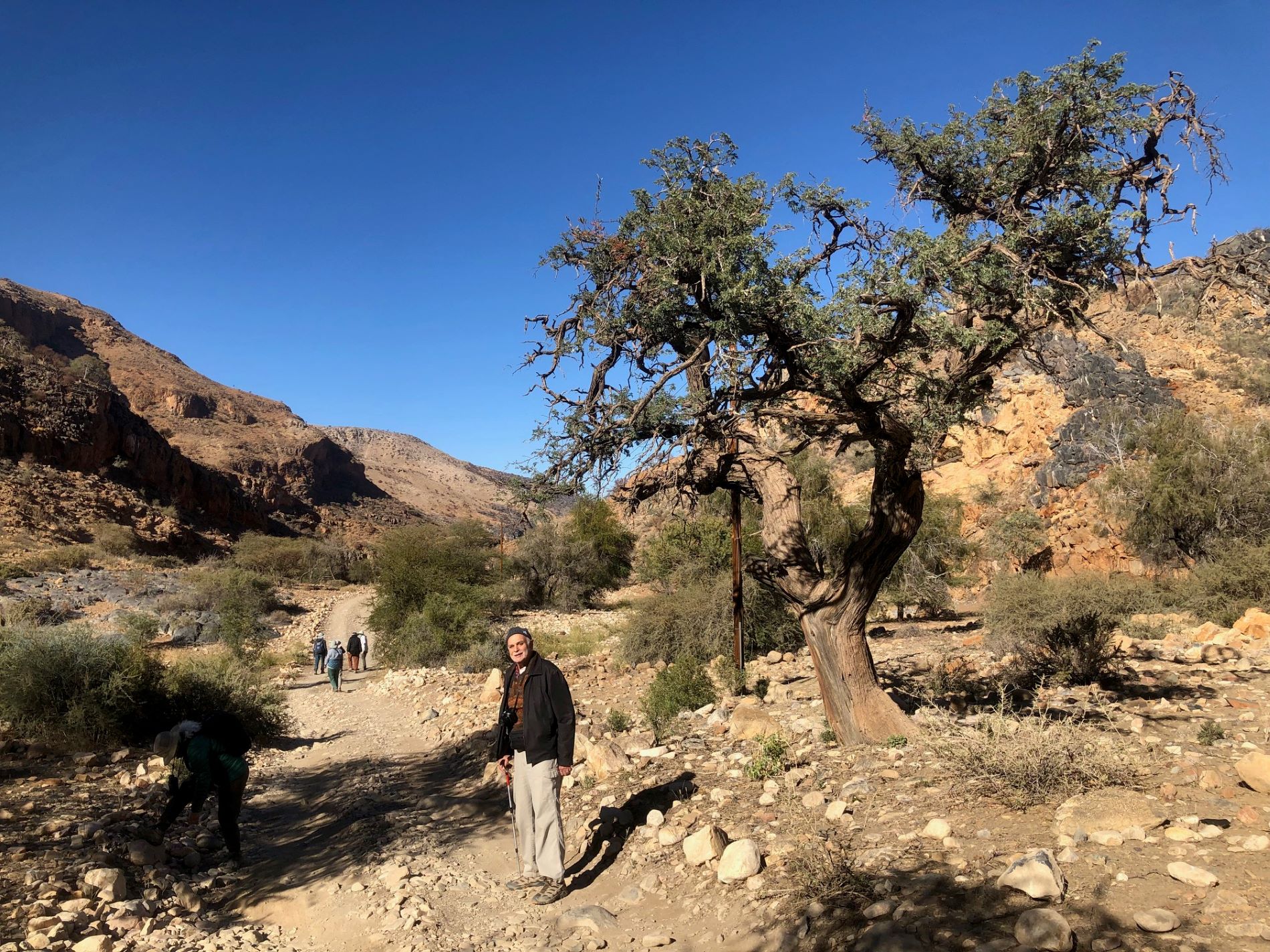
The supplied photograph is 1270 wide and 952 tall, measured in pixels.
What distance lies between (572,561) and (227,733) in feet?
91.3

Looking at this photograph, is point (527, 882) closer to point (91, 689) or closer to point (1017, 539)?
point (91, 689)

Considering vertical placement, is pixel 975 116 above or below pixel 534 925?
above

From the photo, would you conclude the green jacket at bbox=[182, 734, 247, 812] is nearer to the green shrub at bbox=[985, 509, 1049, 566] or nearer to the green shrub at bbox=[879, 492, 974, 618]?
the green shrub at bbox=[879, 492, 974, 618]

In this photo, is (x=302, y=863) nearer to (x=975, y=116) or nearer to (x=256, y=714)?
(x=256, y=714)

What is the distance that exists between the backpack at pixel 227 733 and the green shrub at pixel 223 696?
12.2ft

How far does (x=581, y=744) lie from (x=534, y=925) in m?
3.50

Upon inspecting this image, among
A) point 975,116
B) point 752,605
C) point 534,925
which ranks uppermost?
point 975,116

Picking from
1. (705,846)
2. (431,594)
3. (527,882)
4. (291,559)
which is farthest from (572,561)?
(705,846)

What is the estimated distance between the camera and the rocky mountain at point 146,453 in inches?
1544

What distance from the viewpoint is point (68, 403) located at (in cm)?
4459

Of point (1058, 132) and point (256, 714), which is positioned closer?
point (1058, 132)

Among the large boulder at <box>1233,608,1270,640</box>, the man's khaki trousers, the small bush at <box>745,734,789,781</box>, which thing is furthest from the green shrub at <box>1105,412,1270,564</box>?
the man's khaki trousers

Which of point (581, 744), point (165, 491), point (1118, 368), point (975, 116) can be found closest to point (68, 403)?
point (165, 491)

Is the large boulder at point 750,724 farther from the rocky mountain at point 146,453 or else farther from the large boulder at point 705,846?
the rocky mountain at point 146,453
